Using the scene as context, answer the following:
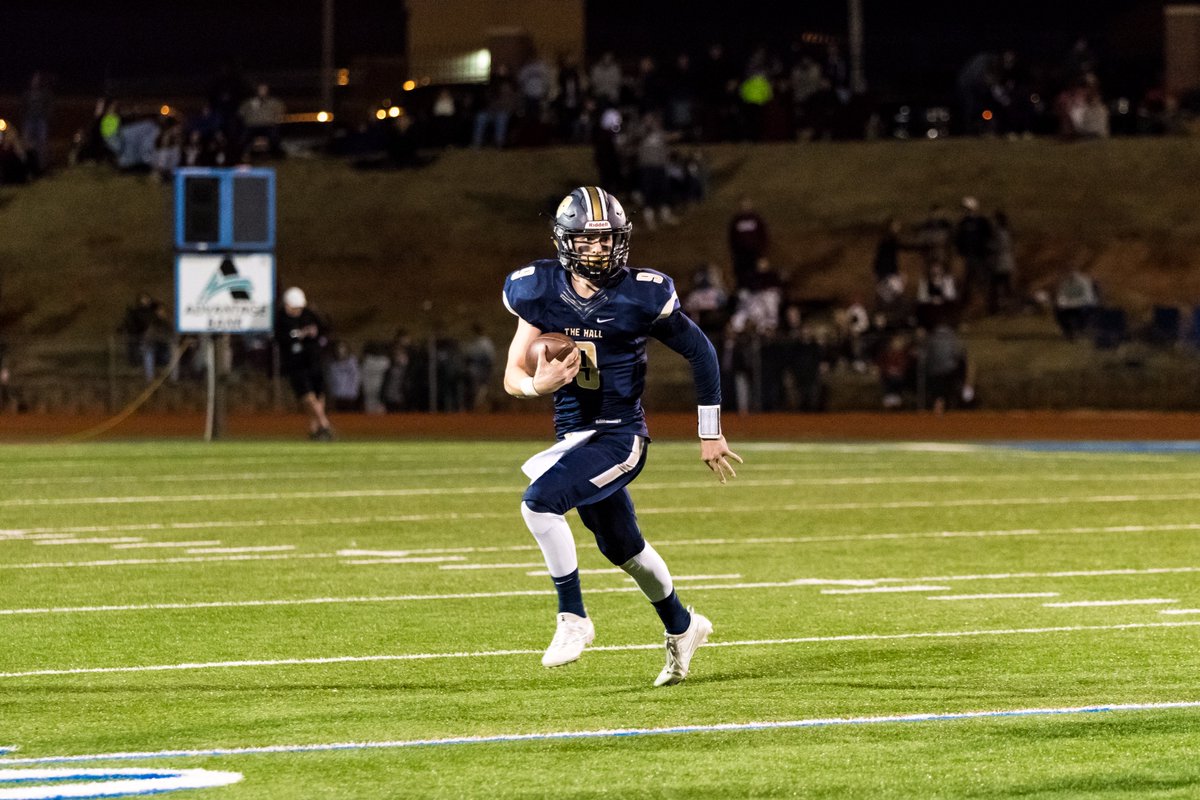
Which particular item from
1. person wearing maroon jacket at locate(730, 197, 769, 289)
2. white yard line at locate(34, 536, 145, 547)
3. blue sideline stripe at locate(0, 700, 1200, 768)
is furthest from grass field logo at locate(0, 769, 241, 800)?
person wearing maroon jacket at locate(730, 197, 769, 289)

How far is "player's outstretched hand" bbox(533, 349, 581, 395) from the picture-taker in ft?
27.1

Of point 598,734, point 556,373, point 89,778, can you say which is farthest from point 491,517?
point 89,778

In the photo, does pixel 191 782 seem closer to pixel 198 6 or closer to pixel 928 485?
pixel 928 485

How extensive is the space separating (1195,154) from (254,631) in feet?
108

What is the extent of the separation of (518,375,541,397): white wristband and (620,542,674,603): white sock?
2.59 feet

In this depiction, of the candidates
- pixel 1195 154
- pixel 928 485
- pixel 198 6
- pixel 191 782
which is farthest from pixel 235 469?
pixel 198 6

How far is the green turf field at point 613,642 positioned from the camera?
6719 mm

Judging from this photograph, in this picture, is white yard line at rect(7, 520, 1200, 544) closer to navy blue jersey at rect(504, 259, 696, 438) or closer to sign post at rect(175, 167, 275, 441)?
navy blue jersey at rect(504, 259, 696, 438)

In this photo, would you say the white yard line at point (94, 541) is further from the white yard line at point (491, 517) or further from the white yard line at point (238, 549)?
the white yard line at point (238, 549)

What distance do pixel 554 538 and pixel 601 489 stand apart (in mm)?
261

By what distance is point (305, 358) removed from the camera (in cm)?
2741

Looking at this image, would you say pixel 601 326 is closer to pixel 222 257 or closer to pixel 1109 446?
pixel 1109 446

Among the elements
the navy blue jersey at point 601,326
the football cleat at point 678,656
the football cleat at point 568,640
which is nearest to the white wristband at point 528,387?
the navy blue jersey at point 601,326

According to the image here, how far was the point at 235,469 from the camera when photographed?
22.5m
